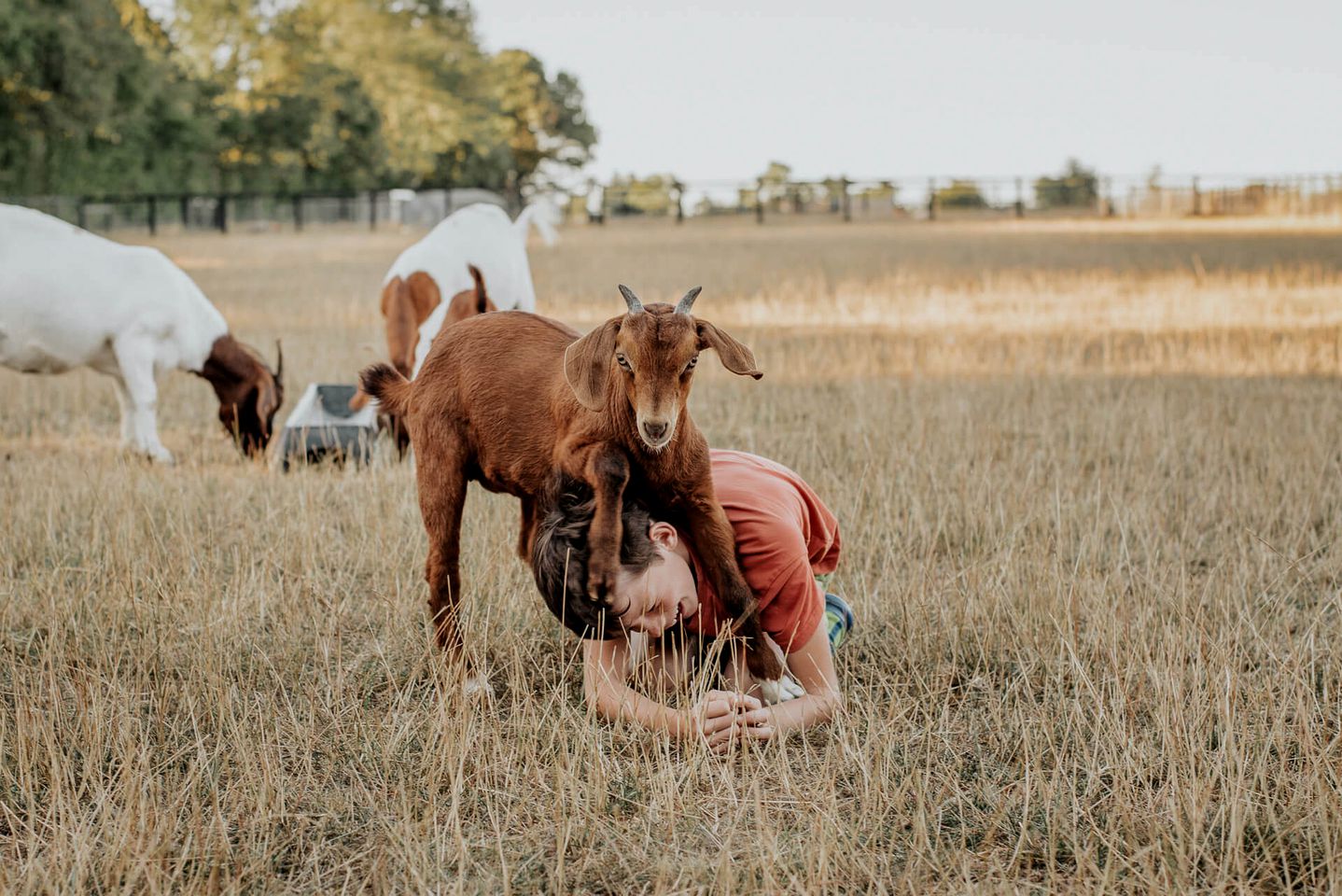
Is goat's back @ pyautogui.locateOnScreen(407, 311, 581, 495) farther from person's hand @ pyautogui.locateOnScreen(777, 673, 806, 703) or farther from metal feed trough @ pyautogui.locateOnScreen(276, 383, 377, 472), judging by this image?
metal feed trough @ pyautogui.locateOnScreen(276, 383, 377, 472)

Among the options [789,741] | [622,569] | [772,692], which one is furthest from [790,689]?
[622,569]

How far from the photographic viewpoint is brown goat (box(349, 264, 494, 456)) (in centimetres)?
715

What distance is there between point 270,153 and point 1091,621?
5659cm

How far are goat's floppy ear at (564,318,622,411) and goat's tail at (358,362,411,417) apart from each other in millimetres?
1177

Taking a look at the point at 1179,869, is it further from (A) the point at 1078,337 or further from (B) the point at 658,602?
(A) the point at 1078,337

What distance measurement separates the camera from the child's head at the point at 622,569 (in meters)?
3.24

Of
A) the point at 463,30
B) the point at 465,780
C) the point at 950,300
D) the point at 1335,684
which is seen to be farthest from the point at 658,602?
the point at 463,30

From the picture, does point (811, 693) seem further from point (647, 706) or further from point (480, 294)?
point (480, 294)

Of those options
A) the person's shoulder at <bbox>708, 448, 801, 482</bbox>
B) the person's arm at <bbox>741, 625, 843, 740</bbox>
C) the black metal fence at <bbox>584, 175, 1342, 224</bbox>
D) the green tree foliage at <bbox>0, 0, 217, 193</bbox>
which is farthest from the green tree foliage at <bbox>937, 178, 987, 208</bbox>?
the person's arm at <bbox>741, 625, 843, 740</bbox>

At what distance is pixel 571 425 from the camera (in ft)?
10.9

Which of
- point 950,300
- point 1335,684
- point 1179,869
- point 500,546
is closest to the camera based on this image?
point 1179,869

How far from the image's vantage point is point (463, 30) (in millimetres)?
62688

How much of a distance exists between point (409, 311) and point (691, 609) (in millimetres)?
4288

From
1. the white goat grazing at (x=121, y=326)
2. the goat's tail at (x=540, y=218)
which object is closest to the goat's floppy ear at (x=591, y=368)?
the white goat grazing at (x=121, y=326)
